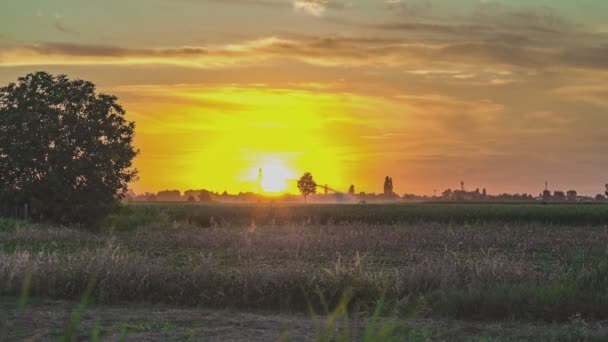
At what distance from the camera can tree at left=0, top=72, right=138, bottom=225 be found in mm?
47594

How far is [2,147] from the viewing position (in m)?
48.8

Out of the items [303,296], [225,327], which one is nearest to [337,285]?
[303,296]

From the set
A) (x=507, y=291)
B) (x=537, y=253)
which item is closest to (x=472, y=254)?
(x=537, y=253)

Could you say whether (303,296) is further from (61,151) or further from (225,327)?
(61,151)

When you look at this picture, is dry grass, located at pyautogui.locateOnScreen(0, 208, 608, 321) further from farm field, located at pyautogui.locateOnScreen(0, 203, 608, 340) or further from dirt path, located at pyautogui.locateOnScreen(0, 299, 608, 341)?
dirt path, located at pyautogui.locateOnScreen(0, 299, 608, 341)

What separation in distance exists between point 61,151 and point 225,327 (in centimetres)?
3741

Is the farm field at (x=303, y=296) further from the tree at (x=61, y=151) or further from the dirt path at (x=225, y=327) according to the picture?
the tree at (x=61, y=151)

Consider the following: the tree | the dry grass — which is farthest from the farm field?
the tree

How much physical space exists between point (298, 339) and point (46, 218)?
3929 cm

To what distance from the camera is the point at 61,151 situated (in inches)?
1877

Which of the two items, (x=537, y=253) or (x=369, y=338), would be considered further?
(x=537, y=253)

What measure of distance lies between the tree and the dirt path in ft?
109

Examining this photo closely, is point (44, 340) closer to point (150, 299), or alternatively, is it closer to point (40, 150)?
point (150, 299)

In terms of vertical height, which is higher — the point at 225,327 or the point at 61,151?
the point at 61,151
